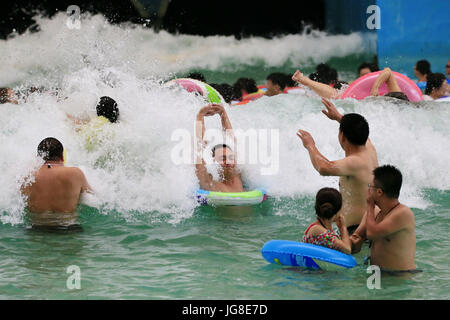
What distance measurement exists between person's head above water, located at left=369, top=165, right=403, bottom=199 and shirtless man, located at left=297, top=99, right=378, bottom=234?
0.51 meters

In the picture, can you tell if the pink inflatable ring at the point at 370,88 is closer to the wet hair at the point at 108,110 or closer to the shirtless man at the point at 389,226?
the wet hair at the point at 108,110

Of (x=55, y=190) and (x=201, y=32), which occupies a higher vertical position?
(x=201, y=32)

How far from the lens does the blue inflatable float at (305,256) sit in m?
3.91

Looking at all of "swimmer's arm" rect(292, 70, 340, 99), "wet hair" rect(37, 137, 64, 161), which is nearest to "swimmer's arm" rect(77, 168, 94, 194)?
"wet hair" rect(37, 137, 64, 161)

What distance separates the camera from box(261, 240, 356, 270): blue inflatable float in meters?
3.91

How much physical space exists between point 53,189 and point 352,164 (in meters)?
2.52

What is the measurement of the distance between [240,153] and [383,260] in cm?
297

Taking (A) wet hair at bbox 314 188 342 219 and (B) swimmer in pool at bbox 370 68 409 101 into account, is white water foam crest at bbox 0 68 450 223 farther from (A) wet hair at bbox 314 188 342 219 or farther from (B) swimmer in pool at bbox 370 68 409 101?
(A) wet hair at bbox 314 188 342 219

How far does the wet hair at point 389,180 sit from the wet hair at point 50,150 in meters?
2.74

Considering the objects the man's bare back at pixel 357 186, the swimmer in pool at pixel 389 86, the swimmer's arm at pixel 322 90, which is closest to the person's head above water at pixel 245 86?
the swimmer's arm at pixel 322 90

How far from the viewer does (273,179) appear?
647 centimetres

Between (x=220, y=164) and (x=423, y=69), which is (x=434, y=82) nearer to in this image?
(x=423, y=69)
